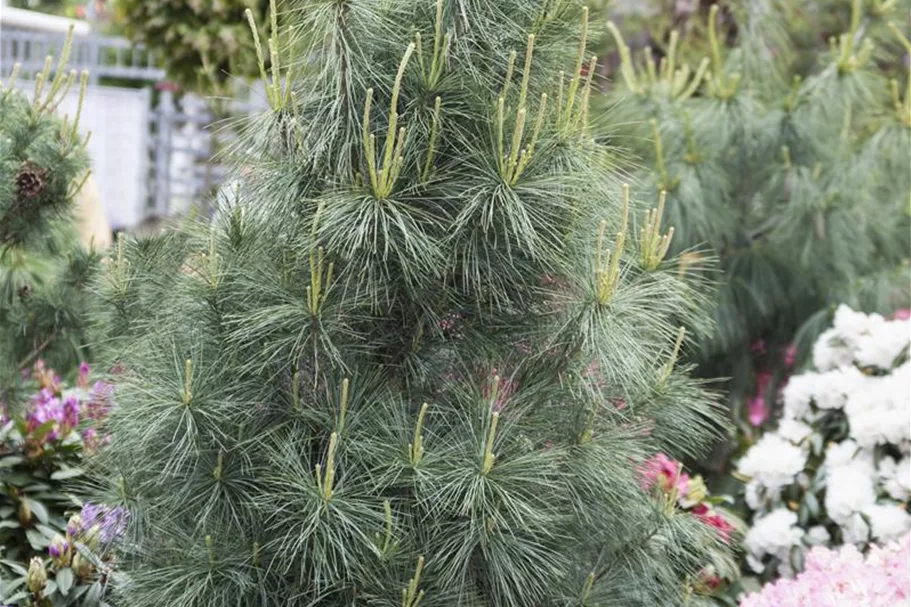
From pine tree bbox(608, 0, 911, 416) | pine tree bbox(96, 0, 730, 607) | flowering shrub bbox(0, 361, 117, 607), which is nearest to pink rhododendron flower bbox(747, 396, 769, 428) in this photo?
pine tree bbox(608, 0, 911, 416)

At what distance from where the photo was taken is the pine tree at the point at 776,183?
4039 millimetres

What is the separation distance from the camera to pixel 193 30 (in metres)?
4.72

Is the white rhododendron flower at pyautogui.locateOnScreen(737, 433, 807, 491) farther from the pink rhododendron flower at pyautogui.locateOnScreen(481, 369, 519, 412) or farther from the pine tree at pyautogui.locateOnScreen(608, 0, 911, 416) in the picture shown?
the pink rhododendron flower at pyautogui.locateOnScreen(481, 369, 519, 412)

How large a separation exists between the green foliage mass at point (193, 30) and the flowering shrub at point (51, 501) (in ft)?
5.87

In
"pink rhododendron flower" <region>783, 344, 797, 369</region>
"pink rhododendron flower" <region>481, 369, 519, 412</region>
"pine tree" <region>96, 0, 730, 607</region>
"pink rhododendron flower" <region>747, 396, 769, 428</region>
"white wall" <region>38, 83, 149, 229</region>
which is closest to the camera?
"pine tree" <region>96, 0, 730, 607</region>

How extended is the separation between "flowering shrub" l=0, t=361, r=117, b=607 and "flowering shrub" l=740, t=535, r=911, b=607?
4.64 feet

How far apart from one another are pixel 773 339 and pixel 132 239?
2724mm

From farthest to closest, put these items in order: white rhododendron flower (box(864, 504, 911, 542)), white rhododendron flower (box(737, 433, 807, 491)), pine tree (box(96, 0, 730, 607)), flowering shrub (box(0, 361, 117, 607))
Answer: white rhododendron flower (box(737, 433, 807, 491)) < white rhododendron flower (box(864, 504, 911, 542)) < flowering shrub (box(0, 361, 117, 607)) < pine tree (box(96, 0, 730, 607))

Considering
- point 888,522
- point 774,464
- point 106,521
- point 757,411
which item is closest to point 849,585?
point 888,522

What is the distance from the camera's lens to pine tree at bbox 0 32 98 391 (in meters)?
2.71

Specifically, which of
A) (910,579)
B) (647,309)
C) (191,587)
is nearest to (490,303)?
(647,309)

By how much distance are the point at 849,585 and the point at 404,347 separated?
1.08 m

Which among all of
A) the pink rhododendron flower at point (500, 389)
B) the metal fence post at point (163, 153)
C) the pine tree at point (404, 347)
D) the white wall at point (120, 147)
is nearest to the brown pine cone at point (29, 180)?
the pine tree at point (404, 347)

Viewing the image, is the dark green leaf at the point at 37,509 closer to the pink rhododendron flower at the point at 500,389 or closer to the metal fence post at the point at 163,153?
the pink rhododendron flower at the point at 500,389
